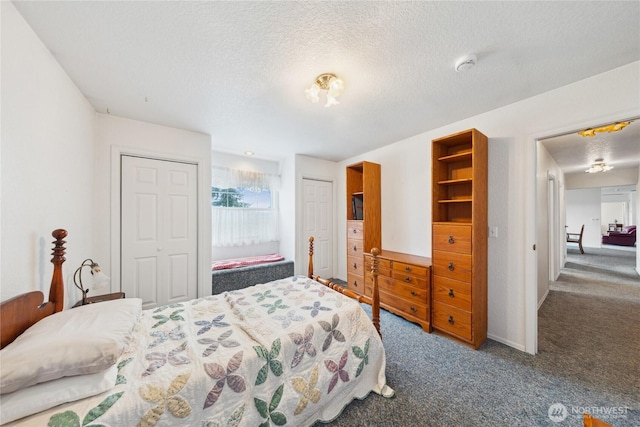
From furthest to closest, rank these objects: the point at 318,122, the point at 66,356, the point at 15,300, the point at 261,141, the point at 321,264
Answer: the point at 321,264, the point at 261,141, the point at 318,122, the point at 15,300, the point at 66,356

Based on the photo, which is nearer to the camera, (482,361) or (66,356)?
(66,356)

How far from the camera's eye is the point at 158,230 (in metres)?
2.80

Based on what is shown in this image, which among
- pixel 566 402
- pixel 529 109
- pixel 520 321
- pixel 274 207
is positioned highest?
pixel 529 109

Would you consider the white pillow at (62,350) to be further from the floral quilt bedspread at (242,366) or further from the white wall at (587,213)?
the white wall at (587,213)

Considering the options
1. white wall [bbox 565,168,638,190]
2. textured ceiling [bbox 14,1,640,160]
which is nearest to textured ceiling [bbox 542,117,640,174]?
white wall [bbox 565,168,638,190]

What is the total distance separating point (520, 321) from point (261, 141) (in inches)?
146

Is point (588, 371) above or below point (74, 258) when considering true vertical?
below

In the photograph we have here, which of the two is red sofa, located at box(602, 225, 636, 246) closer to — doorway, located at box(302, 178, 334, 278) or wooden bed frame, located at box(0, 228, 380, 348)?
doorway, located at box(302, 178, 334, 278)

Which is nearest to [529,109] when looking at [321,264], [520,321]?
[520,321]

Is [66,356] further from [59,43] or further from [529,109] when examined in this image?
[529,109]

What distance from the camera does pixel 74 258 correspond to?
1943 mm

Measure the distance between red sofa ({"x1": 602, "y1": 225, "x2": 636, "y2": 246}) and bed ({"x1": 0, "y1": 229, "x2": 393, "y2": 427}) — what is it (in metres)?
11.9

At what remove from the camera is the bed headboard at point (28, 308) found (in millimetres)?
1029

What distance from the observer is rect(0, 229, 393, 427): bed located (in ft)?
2.82
